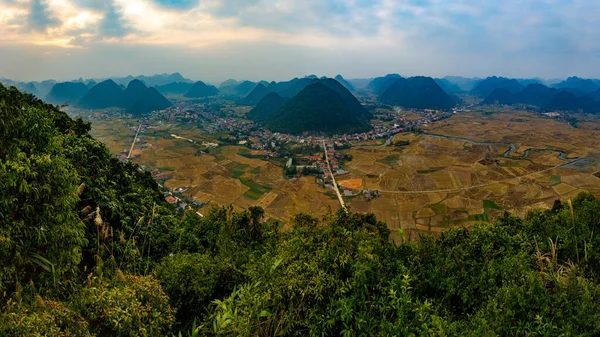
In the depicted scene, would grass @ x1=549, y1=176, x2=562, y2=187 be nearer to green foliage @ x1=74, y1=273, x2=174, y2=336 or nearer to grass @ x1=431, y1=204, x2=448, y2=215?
grass @ x1=431, y1=204, x2=448, y2=215

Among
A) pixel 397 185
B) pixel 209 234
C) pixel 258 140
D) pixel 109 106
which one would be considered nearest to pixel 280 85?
pixel 109 106

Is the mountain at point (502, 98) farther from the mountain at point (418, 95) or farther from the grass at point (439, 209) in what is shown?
the grass at point (439, 209)

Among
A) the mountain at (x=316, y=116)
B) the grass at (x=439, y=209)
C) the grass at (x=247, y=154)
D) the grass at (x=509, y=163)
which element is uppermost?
the mountain at (x=316, y=116)

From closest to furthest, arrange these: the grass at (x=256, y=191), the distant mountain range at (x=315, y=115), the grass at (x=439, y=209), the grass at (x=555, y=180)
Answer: the grass at (x=439, y=209) → the grass at (x=256, y=191) → the grass at (x=555, y=180) → the distant mountain range at (x=315, y=115)

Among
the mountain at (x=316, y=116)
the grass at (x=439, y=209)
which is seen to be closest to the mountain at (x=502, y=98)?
the mountain at (x=316, y=116)

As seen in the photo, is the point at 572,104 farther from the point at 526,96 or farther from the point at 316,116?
the point at 316,116

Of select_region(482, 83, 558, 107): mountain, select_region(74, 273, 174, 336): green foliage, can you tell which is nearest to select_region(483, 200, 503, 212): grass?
select_region(74, 273, 174, 336): green foliage

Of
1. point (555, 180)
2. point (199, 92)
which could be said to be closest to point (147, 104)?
point (199, 92)

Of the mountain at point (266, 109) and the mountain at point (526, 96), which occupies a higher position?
the mountain at point (526, 96)
